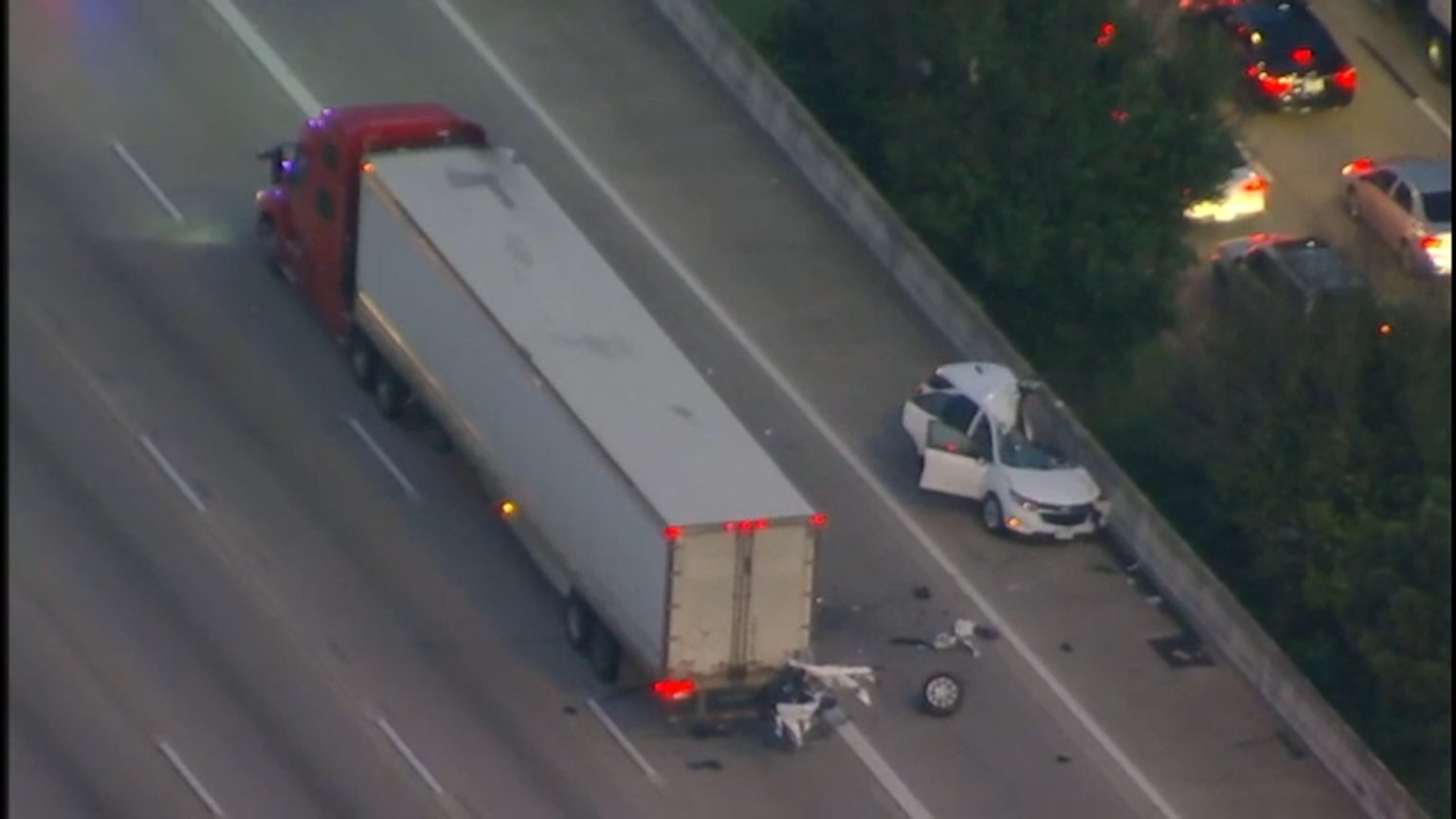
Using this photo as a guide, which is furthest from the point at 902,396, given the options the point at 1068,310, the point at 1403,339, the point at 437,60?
the point at 437,60

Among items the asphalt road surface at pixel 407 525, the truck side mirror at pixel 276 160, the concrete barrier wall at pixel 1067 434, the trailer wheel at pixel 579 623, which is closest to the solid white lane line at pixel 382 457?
the asphalt road surface at pixel 407 525

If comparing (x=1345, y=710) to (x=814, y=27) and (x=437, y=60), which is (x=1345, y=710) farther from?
(x=437, y=60)

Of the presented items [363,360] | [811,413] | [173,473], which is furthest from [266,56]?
[811,413]

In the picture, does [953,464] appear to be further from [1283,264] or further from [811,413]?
[1283,264]

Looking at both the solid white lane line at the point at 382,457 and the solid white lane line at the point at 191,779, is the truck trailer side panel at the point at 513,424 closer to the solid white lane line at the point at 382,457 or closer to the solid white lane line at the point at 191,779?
the solid white lane line at the point at 382,457

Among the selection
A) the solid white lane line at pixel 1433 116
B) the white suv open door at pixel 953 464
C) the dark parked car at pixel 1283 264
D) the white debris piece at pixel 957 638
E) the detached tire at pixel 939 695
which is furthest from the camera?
the solid white lane line at pixel 1433 116

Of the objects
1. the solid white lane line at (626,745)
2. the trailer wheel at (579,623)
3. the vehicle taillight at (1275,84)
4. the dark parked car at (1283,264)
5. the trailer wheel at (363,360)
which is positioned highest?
the trailer wheel at (363,360)
